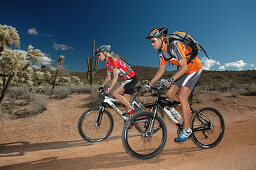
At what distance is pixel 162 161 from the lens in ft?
9.14

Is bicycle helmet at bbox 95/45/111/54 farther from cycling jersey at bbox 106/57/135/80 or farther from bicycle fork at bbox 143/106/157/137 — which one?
bicycle fork at bbox 143/106/157/137

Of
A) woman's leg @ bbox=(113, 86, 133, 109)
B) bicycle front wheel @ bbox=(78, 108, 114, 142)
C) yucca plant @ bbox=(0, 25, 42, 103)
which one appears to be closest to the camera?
woman's leg @ bbox=(113, 86, 133, 109)

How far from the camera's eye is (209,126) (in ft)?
11.4

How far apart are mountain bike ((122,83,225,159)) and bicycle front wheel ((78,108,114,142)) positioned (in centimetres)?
119

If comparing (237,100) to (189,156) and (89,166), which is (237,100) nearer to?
(189,156)

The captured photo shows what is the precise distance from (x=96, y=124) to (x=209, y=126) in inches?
106

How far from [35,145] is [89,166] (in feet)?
9.13

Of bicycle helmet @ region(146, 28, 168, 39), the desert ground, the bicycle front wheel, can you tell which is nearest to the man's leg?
the desert ground

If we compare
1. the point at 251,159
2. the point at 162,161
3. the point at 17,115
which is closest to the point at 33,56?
the point at 17,115

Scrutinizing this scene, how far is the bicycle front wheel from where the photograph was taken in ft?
13.8

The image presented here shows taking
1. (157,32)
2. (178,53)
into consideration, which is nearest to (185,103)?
(178,53)

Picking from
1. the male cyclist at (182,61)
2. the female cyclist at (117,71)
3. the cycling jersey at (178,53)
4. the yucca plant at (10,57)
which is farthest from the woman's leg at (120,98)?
the yucca plant at (10,57)

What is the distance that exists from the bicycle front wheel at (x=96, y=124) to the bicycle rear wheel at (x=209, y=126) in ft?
7.31

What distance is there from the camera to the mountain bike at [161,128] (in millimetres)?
2841
